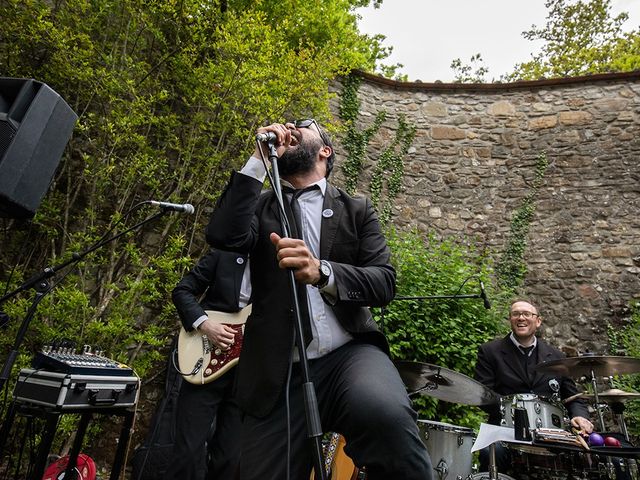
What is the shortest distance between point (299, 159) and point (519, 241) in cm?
555

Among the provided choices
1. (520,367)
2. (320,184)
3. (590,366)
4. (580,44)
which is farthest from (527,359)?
(580,44)

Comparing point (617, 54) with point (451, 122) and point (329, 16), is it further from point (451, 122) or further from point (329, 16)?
point (329, 16)

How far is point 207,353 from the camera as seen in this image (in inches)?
112

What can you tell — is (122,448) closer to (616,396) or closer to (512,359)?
(512,359)

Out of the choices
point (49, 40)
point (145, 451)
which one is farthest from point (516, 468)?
point (49, 40)

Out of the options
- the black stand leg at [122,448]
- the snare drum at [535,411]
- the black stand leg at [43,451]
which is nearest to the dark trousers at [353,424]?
the black stand leg at [43,451]

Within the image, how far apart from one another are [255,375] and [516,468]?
2796 mm

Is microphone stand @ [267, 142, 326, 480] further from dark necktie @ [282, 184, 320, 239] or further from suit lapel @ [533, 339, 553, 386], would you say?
suit lapel @ [533, 339, 553, 386]

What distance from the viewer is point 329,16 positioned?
6246 millimetres

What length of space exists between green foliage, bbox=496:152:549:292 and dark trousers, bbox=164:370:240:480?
4675 mm

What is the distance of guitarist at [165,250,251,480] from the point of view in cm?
259

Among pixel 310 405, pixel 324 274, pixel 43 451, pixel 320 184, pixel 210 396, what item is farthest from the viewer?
pixel 210 396

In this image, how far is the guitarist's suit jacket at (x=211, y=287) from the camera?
120 inches

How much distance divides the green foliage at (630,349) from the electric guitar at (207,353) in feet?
15.0
